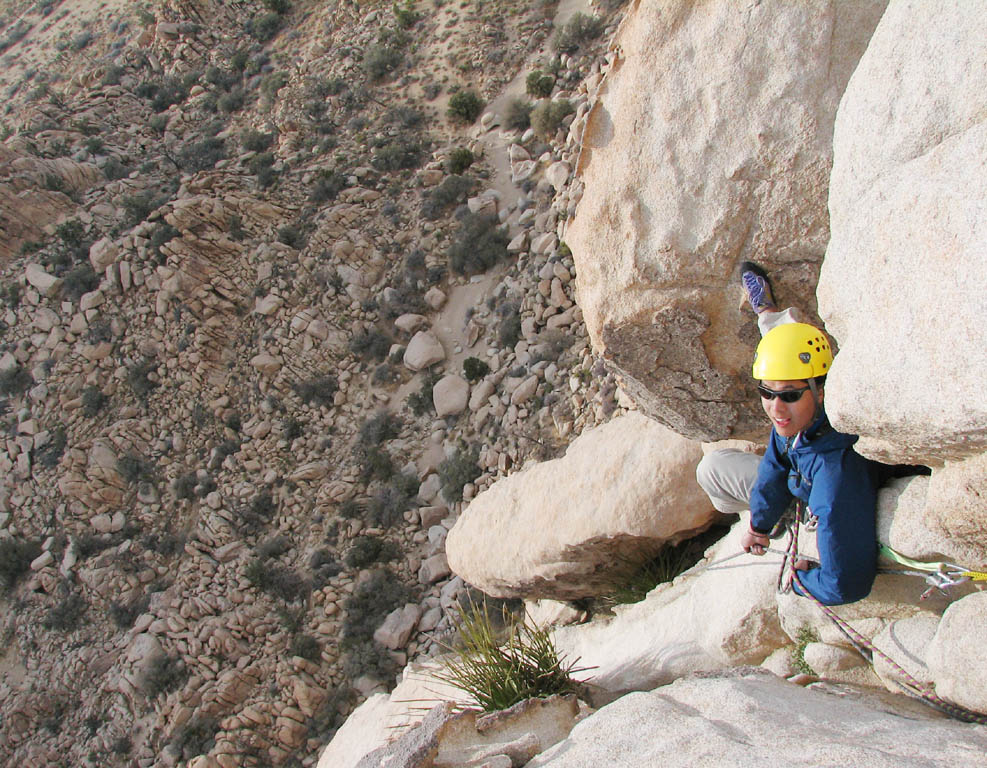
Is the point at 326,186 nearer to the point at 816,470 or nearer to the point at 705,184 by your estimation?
the point at 705,184

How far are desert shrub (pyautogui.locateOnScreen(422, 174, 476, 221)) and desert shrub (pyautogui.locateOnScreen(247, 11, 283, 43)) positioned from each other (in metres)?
11.4

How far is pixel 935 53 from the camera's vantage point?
244 cm

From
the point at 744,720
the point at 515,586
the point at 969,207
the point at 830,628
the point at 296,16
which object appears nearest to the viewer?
the point at 969,207

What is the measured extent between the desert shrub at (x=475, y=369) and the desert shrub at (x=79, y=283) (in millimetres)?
8817

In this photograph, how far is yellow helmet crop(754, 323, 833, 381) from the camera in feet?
9.70

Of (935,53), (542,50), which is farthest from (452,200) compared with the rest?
(935,53)

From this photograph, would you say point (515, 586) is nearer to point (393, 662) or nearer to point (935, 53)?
point (393, 662)

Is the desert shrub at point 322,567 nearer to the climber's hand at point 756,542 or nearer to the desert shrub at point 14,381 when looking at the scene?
the climber's hand at point 756,542

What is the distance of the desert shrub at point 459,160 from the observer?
1407 cm

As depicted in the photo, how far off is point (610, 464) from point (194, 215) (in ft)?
37.7

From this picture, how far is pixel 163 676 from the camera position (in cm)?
952

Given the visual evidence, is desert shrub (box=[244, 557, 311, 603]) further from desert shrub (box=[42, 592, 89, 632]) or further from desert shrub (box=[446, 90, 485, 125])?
desert shrub (box=[446, 90, 485, 125])

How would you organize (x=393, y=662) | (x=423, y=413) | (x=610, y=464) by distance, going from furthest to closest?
(x=423, y=413) < (x=393, y=662) < (x=610, y=464)

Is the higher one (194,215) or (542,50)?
(542,50)
